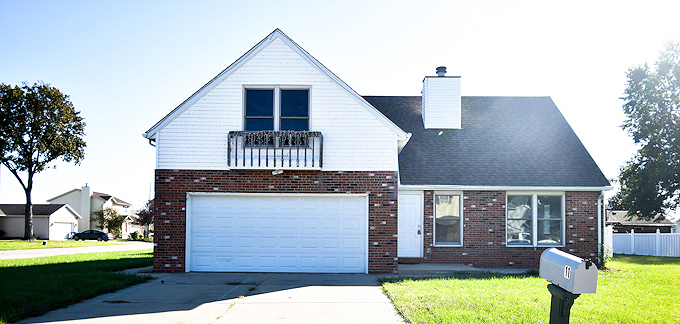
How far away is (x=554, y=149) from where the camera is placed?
17953 millimetres

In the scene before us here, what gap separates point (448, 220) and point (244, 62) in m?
7.91

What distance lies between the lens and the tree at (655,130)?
3506cm

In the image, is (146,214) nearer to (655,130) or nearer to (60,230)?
(60,230)

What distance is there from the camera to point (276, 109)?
13.8 meters

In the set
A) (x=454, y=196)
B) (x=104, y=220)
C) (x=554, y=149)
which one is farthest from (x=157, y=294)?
(x=104, y=220)

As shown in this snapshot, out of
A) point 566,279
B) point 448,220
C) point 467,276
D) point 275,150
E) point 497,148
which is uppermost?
point 497,148

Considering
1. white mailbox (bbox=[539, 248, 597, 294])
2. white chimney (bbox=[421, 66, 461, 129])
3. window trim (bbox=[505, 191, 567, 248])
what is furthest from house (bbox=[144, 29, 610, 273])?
white mailbox (bbox=[539, 248, 597, 294])

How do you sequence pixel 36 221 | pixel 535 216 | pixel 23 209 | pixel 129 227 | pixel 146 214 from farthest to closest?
1. pixel 129 227
2. pixel 146 214
3. pixel 23 209
4. pixel 36 221
5. pixel 535 216

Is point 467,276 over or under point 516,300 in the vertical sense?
under

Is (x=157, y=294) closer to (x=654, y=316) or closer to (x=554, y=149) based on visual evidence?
(x=654, y=316)

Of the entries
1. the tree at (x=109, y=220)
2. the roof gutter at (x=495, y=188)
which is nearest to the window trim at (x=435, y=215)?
the roof gutter at (x=495, y=188)

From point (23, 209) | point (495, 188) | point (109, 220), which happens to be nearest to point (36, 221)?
point (23, 209)

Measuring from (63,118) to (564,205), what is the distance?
43229 mm

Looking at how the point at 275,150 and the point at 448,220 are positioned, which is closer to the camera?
the point at 275,150
